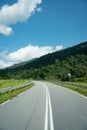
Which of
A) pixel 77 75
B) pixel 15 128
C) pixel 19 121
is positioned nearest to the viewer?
pixel 15 128

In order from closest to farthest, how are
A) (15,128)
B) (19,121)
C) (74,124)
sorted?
(15,128) → (74,124) → (19,121)

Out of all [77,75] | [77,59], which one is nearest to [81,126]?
[77,75]

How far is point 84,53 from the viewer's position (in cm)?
19025

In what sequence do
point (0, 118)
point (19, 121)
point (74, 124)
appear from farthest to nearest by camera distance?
point (0, 118) → point (19, 121) → point (74, 124)

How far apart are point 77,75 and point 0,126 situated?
384ft

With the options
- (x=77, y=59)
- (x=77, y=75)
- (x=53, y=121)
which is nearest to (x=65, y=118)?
(x=53, y=121)

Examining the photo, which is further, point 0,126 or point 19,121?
point 19,121

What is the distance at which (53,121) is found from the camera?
Answer: 9.81m

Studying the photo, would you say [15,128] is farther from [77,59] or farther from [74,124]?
[77,59]

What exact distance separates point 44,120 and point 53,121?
1.51 feet

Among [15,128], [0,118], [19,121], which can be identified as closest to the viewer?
[15,128]

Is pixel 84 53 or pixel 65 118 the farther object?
pixel 84 53

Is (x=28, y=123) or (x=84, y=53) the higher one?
(x=84, y=53)

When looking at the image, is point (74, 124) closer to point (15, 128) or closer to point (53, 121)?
point (53, 121)
